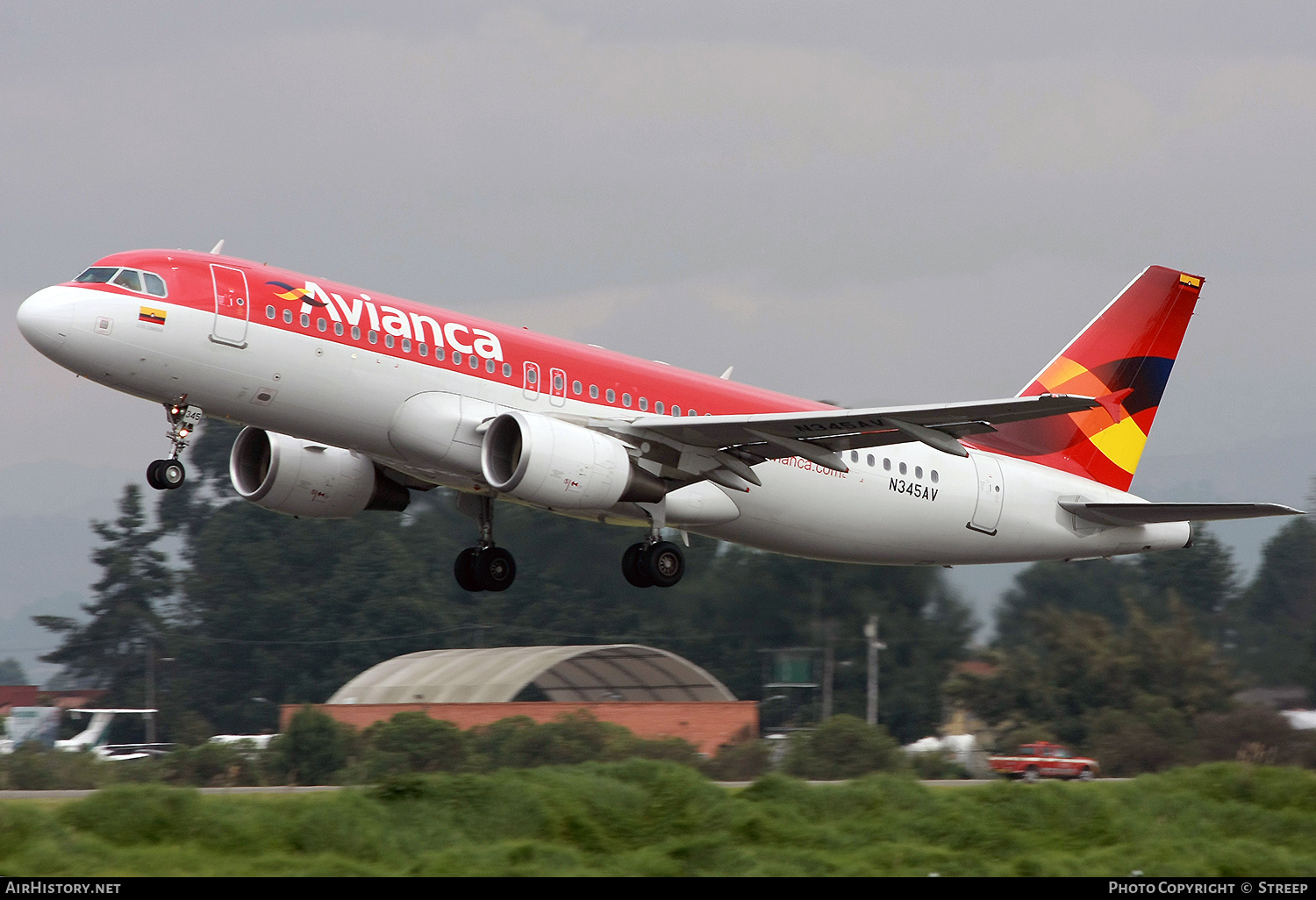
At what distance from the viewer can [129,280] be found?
953 inches

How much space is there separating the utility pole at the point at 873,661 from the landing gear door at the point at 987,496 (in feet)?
70.7

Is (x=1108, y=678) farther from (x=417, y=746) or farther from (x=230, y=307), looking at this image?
(x=230, y=307)

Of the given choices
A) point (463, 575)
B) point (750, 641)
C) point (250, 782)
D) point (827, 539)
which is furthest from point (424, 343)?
point (750, 641)

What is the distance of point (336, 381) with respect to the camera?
24984mm

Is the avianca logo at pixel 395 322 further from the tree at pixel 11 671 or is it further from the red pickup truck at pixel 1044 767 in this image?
the tree at pixel 11 671

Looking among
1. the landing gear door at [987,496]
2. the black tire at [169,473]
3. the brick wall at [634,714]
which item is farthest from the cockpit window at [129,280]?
the brick wall at [634,714]

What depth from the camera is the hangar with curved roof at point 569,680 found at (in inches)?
2034

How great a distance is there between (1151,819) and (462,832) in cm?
931

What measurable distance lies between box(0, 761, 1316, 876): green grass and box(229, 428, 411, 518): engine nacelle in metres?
10.2

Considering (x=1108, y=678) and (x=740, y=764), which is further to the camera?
(x=1108, y=678)

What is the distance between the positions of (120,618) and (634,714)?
50.2m

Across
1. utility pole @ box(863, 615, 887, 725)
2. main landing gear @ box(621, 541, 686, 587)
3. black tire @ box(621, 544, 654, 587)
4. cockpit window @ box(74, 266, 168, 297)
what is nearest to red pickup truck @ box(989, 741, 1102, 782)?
utility pole @ box(863, 615, 887, 725)

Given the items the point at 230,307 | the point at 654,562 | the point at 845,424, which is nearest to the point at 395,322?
the point at 230,307

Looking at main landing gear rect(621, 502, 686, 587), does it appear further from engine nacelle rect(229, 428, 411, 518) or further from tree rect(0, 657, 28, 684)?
tree rect(0, 657, 28, 684)
